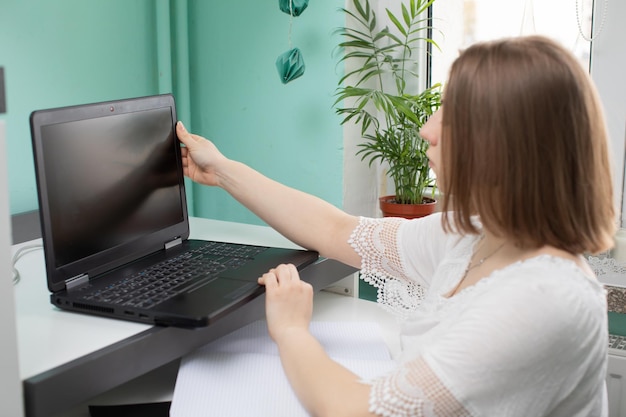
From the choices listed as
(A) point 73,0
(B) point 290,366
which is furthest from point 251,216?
(B) point 290,366

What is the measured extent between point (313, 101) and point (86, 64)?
21.0 inches

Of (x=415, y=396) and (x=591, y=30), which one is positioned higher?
(x=591, y=30)

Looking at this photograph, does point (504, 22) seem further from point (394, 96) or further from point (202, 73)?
point (202, 73)

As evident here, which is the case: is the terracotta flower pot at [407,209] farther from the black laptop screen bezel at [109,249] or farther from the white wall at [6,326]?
the white wall at [6,326]

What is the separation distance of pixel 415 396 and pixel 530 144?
11.4 inches

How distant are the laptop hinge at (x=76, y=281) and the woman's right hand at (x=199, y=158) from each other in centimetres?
32

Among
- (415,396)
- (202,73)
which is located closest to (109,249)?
(415,396)

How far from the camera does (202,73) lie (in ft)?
6.21

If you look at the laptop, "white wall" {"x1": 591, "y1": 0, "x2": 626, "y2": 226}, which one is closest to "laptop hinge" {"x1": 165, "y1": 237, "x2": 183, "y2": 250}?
the laptop

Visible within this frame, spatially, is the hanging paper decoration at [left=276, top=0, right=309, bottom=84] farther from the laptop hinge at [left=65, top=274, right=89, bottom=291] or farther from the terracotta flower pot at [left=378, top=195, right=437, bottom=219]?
the laptop hinge at [left=65, top=274, right=89, bottom=291]

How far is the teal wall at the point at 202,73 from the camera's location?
A: 5.05ft

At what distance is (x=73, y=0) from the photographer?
1.61 meters

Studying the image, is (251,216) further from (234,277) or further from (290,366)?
(290,366)

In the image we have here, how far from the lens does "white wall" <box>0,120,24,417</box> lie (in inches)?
24.2
